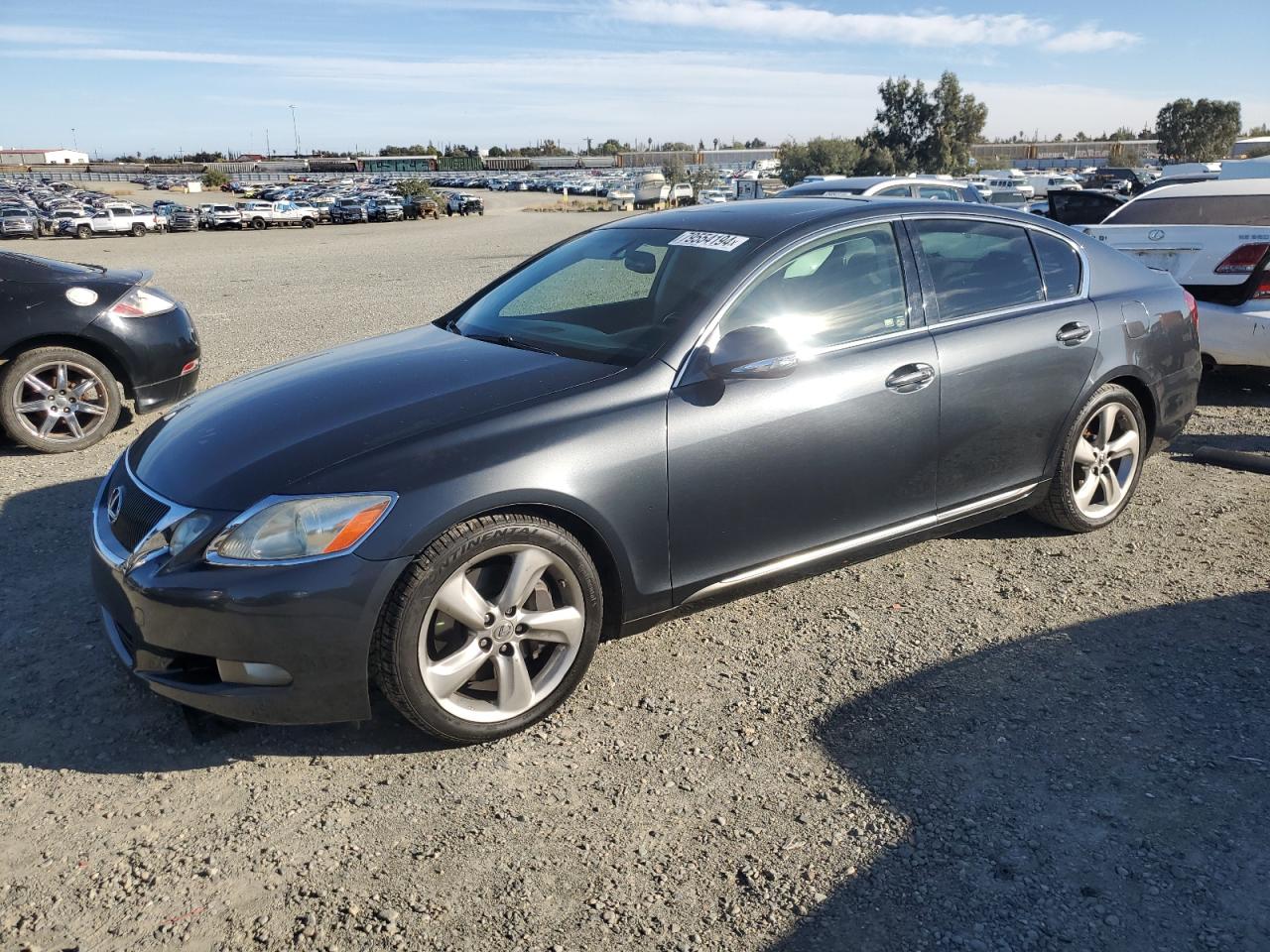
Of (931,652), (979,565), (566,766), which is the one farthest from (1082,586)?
(566,766)

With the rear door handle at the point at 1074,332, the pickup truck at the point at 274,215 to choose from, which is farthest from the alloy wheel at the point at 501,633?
the pickup truck at the point at 274,215

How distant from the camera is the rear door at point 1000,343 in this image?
414cm

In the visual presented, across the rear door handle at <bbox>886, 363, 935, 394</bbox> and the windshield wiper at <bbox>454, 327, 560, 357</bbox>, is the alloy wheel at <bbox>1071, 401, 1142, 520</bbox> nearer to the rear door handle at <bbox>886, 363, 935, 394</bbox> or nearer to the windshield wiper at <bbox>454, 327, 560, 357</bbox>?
the rear door handle at <bbox>886, 363, 935, 394</bbox>

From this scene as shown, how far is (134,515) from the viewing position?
10.8 feet

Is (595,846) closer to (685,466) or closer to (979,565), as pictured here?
(685,466)

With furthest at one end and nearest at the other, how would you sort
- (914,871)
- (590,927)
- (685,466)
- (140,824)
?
(685,466) < (140,824) < (914,871) < (590,927)

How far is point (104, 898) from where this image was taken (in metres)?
2.57

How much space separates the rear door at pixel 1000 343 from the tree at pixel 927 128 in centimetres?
10789

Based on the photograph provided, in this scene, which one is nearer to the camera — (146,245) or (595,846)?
(595,846)

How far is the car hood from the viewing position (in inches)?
123

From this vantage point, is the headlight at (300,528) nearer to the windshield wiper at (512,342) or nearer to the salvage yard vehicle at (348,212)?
the windshield wiper at (512,342)

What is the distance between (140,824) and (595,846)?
1.30 m

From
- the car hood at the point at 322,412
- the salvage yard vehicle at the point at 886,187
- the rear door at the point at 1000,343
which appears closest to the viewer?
the car hood at the point at 322,412

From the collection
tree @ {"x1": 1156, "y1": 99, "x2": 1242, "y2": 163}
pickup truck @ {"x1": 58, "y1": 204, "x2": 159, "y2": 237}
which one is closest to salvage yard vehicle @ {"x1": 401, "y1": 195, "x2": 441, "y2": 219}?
pickup truck @ {"x1": 58, "y1": 204, "x2": 159, "y2": 237}
